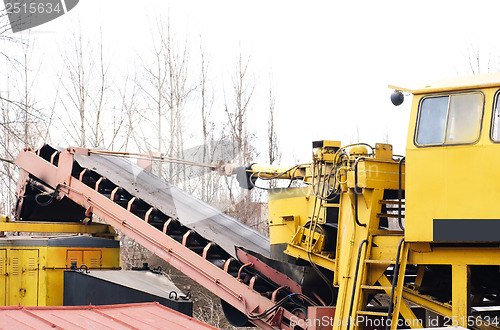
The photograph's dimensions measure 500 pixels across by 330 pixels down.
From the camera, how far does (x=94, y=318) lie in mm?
5570

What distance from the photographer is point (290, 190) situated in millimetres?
10070

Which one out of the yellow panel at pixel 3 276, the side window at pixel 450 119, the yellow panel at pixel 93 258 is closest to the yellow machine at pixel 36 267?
the yellow panel at pixel 3 276

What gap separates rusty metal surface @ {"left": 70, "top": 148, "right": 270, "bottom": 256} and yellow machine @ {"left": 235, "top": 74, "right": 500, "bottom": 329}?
182 centimetres

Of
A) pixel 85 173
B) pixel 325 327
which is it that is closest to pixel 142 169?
pixel 85 173

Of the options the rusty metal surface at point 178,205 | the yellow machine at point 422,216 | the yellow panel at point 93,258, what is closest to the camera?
the yellow machine at point 422,216

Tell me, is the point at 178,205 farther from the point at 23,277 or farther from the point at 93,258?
the point at 23,277

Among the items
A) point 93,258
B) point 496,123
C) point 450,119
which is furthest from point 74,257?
point 496,123

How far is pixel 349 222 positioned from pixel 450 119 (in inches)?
79.0

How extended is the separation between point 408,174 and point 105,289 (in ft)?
16.7

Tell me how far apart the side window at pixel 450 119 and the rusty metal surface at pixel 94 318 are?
3.64 m

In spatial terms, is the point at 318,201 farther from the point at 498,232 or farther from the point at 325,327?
the point at 498,232

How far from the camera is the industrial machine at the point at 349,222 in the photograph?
7.16 meters

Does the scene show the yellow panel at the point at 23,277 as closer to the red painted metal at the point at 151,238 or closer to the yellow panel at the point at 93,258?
the yellow panel at the point at 93,258

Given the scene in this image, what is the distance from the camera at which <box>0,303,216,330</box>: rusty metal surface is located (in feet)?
16.5
